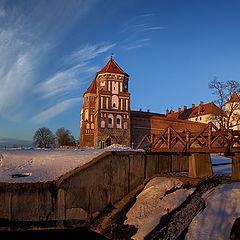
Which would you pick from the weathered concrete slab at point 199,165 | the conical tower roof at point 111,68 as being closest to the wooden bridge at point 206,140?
the weathered concrete slab at point 199,165

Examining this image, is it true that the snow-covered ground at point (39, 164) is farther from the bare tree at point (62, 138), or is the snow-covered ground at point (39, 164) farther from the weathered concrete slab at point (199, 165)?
the bare tree at point (62, 138)

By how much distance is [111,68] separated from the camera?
52.2 m

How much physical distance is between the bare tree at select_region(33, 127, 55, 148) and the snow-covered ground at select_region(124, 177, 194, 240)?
5056cm

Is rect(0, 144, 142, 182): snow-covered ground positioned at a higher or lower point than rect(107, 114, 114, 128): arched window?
lower

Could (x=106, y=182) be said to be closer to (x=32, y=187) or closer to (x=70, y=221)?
(x=70, y=221)

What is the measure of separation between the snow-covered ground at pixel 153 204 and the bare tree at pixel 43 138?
5056 centimetres

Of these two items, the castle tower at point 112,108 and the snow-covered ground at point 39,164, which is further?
the castle tower at point 112,108

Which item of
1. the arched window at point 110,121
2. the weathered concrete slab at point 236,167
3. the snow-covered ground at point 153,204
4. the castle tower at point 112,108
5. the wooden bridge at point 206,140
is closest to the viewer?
the snow-covered ground at point 153,204

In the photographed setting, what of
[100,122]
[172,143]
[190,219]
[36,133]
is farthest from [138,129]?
[190,219]

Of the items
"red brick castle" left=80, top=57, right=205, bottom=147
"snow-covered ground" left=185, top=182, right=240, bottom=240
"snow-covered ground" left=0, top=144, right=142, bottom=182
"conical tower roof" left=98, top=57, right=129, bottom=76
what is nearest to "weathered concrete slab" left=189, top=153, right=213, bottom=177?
"snow-covered ground" left=185, top=182, right=240, bottom=240

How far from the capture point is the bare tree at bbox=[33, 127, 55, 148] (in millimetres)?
59344

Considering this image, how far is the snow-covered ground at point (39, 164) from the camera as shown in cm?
1146

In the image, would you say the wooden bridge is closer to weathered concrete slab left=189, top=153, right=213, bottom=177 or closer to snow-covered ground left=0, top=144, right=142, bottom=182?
weathered concrete slab left=189, top=153, right=213, bottom=177

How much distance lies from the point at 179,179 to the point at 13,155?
899 cm
